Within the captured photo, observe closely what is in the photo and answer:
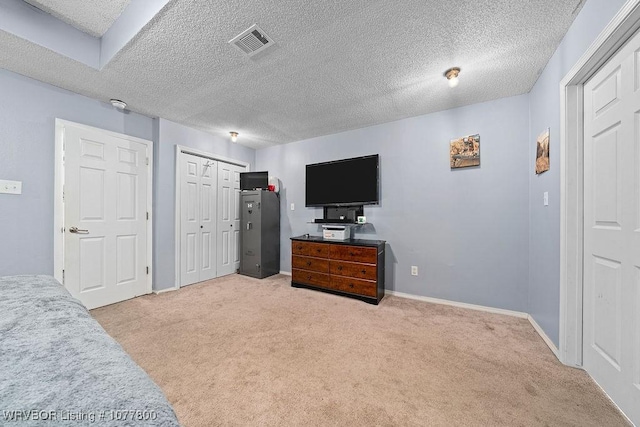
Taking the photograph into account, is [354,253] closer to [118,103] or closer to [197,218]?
[197,218]

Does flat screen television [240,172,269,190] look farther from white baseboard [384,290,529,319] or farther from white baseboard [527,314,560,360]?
white baseboard [527,314,560,360]

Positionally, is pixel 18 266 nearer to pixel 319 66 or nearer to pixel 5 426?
pixel 5 426

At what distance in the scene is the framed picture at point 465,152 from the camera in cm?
275

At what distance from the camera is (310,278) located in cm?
339

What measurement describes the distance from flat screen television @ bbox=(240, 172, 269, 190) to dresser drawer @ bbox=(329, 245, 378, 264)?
1.76 m

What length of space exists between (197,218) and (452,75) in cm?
372

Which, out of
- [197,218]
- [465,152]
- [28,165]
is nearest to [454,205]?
[465,152]

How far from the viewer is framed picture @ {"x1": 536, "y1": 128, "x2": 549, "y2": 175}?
6.64ft

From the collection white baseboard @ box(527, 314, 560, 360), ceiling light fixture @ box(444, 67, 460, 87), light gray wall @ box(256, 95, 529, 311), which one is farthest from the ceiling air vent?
white baseboard @ box(527, 314, 560, 360)

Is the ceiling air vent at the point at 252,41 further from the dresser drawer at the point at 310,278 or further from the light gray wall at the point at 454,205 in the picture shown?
the dresser drawer at the point at 310,278

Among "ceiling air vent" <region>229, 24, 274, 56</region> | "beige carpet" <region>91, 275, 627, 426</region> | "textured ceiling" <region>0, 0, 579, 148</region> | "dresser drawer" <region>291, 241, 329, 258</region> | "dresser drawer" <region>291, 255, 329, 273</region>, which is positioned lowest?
"beige carpet" <region>91, 275, 627, 426</region>

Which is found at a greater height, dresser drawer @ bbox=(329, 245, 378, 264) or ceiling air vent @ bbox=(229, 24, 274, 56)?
ceiling air vent @ bbox=(229, 24, 274, 56)

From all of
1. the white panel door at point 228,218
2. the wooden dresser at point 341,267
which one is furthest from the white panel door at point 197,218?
the wooden dresser at point 341,267

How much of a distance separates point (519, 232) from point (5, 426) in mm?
3420
